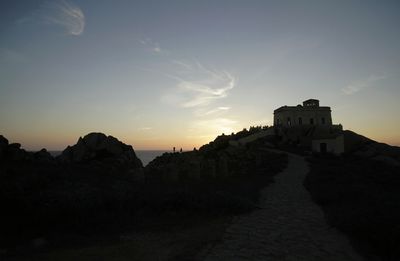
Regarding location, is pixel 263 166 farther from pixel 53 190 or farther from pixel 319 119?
pixel 319 119

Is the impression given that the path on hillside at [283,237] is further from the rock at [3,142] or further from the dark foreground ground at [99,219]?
the rock at [3,142]

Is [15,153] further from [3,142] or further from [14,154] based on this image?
[3,142]

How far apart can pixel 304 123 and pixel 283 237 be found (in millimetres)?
60734

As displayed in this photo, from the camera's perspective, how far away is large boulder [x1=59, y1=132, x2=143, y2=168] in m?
21.8

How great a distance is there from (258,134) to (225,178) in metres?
40.7

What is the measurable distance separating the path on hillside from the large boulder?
1182 cm

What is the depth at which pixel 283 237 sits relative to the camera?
8875 mm

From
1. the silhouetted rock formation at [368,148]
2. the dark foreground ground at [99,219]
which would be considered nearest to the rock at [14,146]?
the dark foreground ground at [99,219]

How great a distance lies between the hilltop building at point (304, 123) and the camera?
190 ft

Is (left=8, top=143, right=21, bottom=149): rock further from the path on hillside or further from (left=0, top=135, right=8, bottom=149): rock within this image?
the path on hillside

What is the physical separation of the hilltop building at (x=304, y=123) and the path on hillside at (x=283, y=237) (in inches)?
1740

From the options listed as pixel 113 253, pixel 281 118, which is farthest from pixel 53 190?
pixel 281 118

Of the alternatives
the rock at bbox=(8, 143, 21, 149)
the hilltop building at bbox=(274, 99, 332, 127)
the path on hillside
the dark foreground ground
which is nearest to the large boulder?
the rock at bbox=(8, 143, 21, 149)

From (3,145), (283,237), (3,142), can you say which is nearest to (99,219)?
(283,237)
